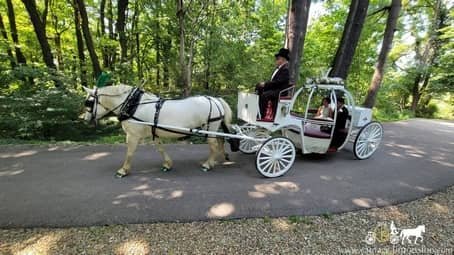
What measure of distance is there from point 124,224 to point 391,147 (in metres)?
6.36

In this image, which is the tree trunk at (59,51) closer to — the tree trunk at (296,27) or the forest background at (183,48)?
the forest background at (183,48)

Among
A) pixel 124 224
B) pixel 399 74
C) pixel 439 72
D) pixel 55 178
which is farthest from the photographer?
pixel 399 74

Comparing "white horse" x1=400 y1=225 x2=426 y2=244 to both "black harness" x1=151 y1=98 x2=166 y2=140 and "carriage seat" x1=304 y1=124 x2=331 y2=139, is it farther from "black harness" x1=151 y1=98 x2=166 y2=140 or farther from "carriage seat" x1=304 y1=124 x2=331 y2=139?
"black harness" x1=151 y1=98 x2=166 y2=140

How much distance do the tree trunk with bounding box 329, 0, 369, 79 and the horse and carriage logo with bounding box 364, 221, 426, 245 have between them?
20.6ft

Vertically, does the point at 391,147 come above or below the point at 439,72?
below

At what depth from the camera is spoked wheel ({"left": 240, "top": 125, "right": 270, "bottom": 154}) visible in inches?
178

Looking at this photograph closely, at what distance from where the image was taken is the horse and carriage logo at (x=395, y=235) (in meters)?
2.30

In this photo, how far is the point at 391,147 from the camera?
18.7 feet

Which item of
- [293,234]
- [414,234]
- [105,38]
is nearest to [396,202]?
[414,234]

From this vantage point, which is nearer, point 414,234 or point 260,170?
point 414,234

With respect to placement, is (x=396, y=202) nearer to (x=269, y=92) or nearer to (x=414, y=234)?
(x=414, y=234)

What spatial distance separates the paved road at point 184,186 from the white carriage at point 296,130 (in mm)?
274

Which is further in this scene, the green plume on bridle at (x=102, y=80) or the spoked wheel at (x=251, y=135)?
the spoked wheel at (x=251, y=135)

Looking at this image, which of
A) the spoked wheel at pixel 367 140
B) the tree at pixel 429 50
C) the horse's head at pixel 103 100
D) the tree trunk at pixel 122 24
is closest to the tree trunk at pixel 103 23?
the tree trunk at pixel 122 24
